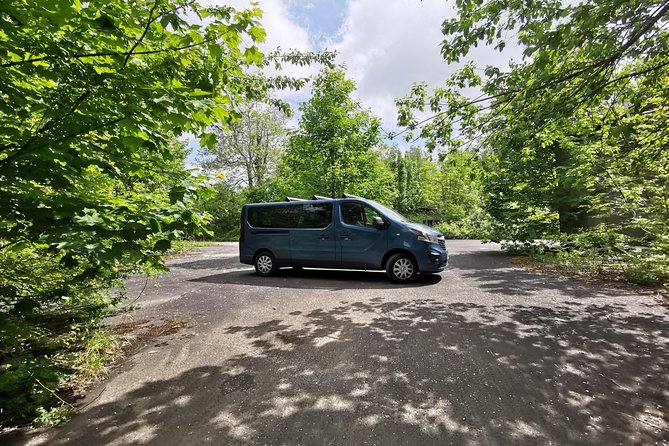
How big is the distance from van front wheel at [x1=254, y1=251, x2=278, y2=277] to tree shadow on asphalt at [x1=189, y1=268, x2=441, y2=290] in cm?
19

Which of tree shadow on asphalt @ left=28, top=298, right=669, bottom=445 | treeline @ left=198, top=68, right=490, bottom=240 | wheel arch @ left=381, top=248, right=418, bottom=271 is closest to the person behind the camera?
tree shadow on asphalt @ left=28, top=298, right=669, bottom=445

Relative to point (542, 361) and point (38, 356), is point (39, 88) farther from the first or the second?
point (542, 361)

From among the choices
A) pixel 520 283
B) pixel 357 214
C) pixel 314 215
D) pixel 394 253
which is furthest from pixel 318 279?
pixel 520 283

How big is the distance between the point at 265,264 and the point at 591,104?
7.74m

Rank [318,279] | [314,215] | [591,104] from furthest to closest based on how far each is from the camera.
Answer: [314,215]
[318,279]
[591,104]

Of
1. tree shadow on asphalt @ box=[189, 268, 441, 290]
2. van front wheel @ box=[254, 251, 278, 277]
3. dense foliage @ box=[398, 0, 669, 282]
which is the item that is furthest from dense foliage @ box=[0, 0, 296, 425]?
van front wheel @ box=[254, 251, 278, 277]

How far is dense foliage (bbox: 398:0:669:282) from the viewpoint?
3.71 metres

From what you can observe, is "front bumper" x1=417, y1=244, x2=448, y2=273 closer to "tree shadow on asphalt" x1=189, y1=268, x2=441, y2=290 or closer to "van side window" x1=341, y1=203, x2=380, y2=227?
"tree shadow on asphalt" x1=189, y1=268, x2=441, y2=290

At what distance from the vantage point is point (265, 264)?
28.6ft

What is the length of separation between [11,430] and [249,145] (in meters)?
33.4

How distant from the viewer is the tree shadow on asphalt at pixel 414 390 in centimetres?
229

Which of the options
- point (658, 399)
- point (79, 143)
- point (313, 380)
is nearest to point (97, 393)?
point (313, 380)

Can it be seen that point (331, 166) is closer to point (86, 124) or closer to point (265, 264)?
point (265, 264)

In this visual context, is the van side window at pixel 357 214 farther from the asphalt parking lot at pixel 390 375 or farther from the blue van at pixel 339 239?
the asphalt parking lot at pixel 390 375
